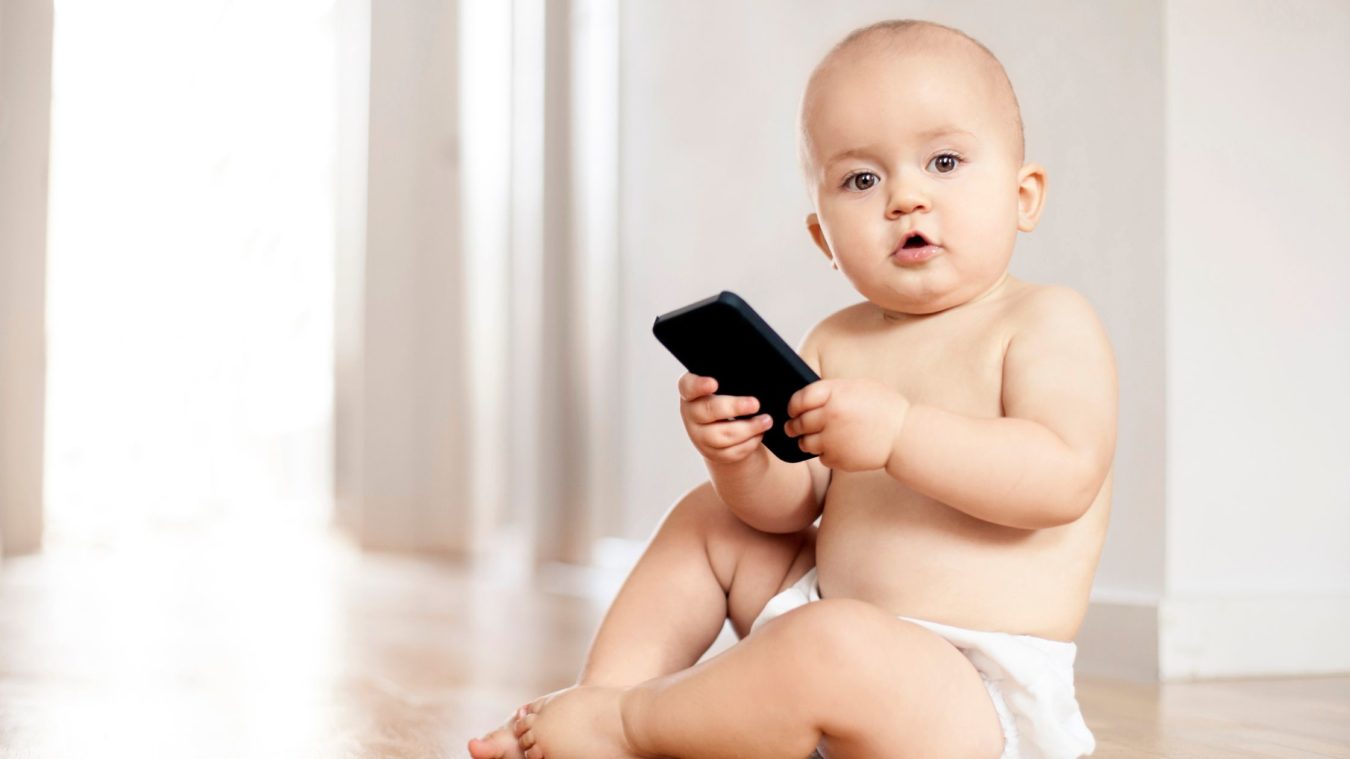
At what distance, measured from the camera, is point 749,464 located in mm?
856

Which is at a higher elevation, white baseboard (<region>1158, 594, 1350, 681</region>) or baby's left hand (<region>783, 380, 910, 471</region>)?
baby's left hand (<region>783, 380, 910, 471</region>)

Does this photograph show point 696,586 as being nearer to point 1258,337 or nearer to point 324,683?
point 324,683

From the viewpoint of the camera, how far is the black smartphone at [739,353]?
0.73 metres

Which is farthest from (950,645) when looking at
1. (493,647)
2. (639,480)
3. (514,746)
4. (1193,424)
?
(639,480)

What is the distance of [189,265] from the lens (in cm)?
360

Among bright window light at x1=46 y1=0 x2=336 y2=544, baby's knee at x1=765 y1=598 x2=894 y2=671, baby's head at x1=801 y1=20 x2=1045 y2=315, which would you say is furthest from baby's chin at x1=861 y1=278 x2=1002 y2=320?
bright window light at x1=46 y1=0 x2=336 y2=544

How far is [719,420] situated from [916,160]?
194mm

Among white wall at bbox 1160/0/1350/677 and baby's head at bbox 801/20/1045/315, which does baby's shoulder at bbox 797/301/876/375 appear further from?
white wall at bbox 1160/0/1350/677

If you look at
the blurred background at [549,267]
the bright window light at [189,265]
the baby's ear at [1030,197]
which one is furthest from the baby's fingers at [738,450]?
the bright window light at [189,265]

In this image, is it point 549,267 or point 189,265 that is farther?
point 189,265

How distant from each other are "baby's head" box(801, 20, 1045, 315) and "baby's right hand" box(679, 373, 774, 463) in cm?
12

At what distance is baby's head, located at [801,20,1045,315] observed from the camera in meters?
0.81

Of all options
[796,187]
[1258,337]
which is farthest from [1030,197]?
[796,187]

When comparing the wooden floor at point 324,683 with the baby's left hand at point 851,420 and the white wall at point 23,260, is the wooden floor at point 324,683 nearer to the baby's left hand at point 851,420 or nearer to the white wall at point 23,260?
the baby's left hand at point 851,420
